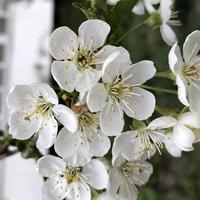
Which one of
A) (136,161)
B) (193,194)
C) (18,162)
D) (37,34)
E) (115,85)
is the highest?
(115,85)

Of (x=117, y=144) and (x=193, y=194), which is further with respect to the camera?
(x=193, y=194)

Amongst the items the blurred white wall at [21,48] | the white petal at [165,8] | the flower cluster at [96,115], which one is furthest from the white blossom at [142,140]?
the blurred white wall at [21,48]

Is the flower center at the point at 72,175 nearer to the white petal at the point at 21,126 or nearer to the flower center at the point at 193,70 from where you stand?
the white petal at the point at 21,126

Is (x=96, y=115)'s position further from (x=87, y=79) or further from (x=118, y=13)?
(x=118, y=13)

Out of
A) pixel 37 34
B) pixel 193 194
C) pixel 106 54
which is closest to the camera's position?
pixel 106 54

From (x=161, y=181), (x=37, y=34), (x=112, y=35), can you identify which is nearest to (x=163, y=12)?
(x=112, y=35)

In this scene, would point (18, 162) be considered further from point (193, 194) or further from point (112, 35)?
point (112, 35)

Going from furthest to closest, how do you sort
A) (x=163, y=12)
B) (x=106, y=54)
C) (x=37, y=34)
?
(x=37, y=34), (x=163, y=12), (x=106, y=54)
